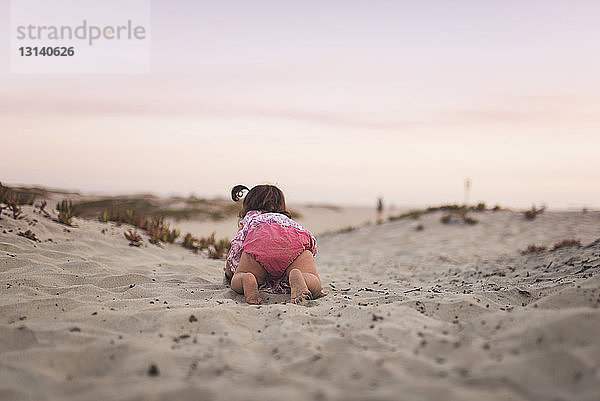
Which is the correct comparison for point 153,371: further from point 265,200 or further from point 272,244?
point 265,200

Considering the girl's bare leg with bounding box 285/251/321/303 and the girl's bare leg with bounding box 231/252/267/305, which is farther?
the girl's bare leg with bounding box 231/252/267/305

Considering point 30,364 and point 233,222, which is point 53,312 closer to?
point 30,364

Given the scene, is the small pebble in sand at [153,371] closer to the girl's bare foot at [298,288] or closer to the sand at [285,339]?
the sand at [285,339]

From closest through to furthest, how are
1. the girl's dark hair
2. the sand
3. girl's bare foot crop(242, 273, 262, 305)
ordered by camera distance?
the sand < girl's bare foot crop(242, 273, 262, 305) < the girl's dark hair

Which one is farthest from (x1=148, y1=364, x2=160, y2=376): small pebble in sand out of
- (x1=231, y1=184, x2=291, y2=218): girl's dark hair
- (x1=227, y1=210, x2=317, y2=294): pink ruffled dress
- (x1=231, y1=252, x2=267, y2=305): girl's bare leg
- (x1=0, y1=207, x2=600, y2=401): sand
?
(x1=231, y1=184, x2=291, y2=218): girl's dark hair

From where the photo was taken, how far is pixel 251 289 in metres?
4.11

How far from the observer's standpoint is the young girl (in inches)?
165

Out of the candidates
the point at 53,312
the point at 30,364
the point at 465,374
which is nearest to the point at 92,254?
the point at 53,312

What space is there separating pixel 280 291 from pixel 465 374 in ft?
8.32

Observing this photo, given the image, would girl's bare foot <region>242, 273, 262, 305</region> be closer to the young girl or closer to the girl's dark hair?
the young girl

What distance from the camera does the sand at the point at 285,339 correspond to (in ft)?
7.19

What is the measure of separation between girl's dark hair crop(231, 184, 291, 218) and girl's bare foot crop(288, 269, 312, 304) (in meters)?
0.92

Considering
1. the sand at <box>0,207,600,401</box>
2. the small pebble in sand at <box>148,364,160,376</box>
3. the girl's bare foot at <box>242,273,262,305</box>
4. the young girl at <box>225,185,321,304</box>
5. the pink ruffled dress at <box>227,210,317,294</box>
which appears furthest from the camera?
the pink ruffled dress at <box>227,210,317,294</box>

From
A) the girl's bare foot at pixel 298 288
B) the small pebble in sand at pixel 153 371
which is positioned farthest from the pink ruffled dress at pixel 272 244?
the small pebble in sand at pixel 153 371
